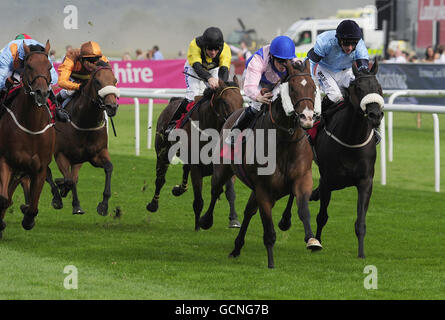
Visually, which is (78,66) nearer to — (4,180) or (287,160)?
(4,180)

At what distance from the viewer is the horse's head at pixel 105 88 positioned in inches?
334

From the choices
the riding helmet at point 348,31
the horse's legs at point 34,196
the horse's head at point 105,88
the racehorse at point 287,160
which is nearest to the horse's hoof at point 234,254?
the racehorse at point 287,160

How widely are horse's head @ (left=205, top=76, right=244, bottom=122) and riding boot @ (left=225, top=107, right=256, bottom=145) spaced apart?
97 cm

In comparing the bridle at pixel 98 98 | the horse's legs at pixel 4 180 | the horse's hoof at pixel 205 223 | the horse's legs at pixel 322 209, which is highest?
the bridle at pixel 98 98

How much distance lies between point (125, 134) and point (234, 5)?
31.8 metres

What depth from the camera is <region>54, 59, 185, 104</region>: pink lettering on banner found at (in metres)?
22.1

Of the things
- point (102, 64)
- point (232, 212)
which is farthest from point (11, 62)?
point (232, 212)

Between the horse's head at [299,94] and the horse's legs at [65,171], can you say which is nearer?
the horse's head at [299,94]

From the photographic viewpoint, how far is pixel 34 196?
313 inches

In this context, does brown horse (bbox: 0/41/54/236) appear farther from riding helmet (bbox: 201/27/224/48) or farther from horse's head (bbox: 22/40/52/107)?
riding helmet (bbox: 201/27/224/48)

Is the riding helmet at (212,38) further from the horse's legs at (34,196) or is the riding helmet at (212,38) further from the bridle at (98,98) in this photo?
the horse's legs at (34,196)

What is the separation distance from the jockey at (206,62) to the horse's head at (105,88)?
87 cm

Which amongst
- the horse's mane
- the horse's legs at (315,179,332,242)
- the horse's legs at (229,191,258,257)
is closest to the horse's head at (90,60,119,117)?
the horse's mane

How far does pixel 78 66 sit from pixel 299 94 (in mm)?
3801
